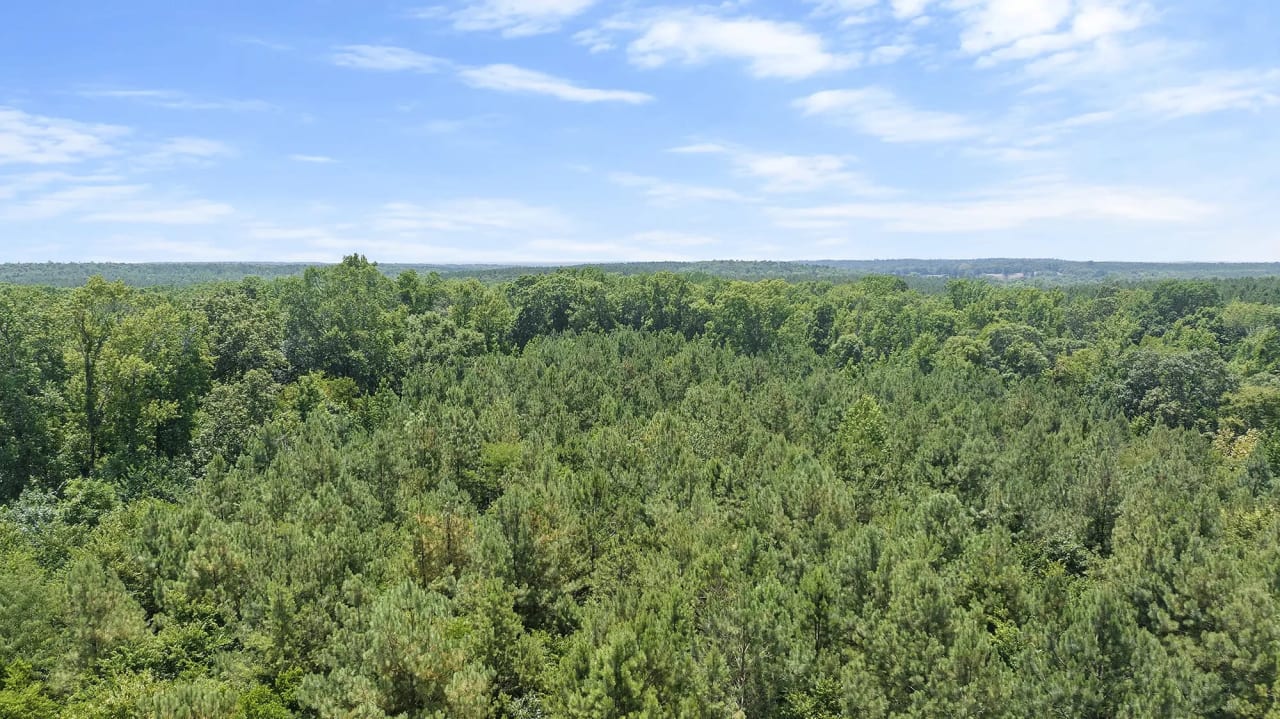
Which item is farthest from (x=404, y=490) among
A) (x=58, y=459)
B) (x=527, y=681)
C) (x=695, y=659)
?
(x=58, y=459)

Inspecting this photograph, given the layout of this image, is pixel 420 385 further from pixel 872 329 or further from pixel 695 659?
pixel 872 329

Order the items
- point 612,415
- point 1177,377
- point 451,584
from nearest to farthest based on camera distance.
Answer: point 451,584 < point 612,415 < point 1177,377

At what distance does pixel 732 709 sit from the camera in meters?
23.4

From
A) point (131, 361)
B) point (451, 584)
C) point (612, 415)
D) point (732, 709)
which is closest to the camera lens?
point (732, 709)

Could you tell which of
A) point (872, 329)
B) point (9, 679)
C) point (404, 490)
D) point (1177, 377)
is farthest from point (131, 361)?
point (1177, 377)

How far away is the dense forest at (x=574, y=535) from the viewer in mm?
23438

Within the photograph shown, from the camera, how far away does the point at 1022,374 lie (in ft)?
298

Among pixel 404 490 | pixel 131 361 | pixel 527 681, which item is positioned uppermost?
pixel 131 361

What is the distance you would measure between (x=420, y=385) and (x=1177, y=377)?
7770 cm

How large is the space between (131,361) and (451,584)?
34.0m

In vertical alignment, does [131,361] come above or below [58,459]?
above

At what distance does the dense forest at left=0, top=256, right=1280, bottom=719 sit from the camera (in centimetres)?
2344

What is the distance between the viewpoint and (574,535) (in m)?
32.6

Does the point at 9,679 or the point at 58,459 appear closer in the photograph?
the point at 9,679
